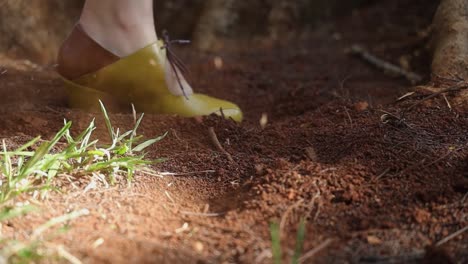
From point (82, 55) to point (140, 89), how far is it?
0.22 m

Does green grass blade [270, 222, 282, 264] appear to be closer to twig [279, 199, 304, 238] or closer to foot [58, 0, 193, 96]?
twig [279, 199, 304, 238]

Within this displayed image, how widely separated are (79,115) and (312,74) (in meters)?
1.22

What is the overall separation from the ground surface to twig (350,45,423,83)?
8.9 inches

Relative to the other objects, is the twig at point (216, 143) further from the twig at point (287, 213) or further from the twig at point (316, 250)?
the twig at point (316, 250)

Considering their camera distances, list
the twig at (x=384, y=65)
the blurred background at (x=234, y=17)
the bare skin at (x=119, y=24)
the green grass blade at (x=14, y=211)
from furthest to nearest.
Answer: the blurred background at (x=234, y=17), the twig at (x=384, y=65), the bare skin at (x=119, y=24), the green grass blade at (x=14, y=211)

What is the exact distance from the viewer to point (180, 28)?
364 centimetres

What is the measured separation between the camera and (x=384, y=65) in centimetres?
246

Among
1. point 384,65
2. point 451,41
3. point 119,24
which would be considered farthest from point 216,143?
point 384,65

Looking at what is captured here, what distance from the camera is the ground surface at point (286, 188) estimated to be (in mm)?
962

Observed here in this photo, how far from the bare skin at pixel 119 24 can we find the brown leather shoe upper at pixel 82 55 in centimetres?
2

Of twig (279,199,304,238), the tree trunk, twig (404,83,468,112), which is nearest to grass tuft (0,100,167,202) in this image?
twig (279,199,304,238)

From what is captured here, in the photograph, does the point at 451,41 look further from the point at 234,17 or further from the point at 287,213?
the point at 234,17

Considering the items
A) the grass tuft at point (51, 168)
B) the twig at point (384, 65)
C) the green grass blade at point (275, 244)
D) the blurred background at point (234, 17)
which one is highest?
the grass tuft at point (51, 168)

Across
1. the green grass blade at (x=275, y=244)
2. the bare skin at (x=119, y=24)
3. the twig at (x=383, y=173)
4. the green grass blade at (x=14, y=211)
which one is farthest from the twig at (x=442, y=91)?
the green grass blade at (x=14, y=211)
